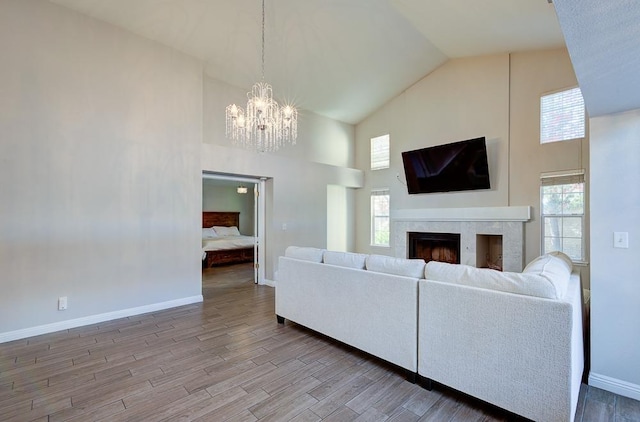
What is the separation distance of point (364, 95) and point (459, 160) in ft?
7.99

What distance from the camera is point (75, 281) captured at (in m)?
3.63

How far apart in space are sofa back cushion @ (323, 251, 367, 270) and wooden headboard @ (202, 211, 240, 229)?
24.0 ft

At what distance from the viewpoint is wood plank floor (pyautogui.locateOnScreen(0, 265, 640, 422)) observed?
2.05 meters

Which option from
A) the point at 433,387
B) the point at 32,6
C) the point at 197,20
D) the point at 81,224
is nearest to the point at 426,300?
the point at 433,387

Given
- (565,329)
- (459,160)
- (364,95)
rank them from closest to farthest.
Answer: (565,329) → (459,160) → (364,95)

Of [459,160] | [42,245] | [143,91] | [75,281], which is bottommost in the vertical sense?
[75,281]

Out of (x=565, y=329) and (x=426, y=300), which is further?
(x=426, y=300)

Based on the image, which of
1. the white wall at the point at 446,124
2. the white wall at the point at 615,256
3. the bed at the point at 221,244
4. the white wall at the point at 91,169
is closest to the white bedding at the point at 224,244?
the bed at the point at 221,244

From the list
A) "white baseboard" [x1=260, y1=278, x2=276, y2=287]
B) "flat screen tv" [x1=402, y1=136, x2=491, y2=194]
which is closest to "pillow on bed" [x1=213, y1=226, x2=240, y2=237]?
"white baseboard" [x1=260, y1=278, x2=276, y2=287]

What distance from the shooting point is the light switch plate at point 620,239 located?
2260mm

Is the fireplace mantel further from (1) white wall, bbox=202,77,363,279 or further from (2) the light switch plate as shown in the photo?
(2) the light switch plate

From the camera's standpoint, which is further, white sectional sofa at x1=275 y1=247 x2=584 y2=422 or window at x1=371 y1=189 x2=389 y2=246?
window at x1=371 y1=189 x2=389 y2=246

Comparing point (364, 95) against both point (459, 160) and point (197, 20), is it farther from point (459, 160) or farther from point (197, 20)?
point (197, 20)

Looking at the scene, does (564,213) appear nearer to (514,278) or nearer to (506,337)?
(514,278)
